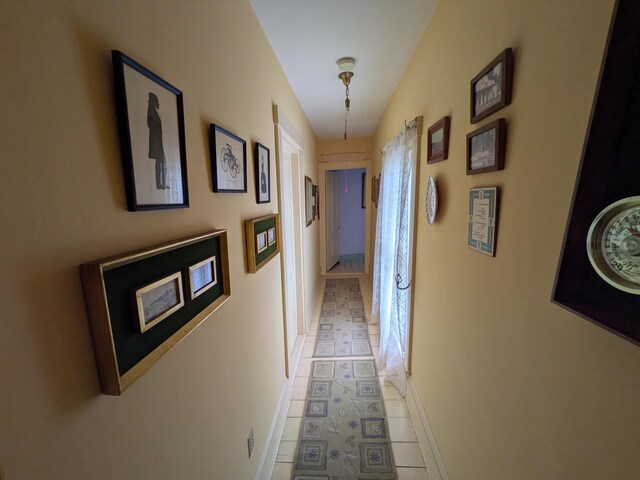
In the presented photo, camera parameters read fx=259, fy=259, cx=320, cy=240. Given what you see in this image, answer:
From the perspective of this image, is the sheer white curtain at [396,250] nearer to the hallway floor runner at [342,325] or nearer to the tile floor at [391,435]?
the tile floor at [391,435]

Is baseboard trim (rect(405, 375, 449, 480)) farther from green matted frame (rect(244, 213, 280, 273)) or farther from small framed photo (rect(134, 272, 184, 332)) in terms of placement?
small framed photo (rect(134, 272, 184, 332))

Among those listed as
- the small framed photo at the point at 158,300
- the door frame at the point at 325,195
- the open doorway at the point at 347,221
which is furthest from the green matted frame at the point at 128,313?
the open doorway at the point at 347,221

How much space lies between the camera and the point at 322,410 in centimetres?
187

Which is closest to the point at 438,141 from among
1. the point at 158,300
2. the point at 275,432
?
the point at 158,300

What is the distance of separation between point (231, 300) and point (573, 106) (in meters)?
1.16

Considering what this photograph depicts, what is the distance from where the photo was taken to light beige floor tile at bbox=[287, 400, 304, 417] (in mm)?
1849

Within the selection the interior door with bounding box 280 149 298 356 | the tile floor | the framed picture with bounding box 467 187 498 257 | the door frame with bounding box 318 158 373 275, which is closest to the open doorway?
the door frame with bounding box 318 158 373 275

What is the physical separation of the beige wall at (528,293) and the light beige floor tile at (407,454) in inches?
10.6

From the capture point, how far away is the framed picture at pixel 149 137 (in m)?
0.51

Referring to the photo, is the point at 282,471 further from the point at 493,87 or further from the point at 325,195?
the point at 325,195

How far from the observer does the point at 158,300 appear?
587mm

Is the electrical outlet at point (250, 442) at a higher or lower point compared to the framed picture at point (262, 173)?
lower

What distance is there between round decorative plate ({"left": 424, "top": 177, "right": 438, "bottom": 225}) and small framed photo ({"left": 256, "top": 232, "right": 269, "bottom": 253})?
0.91 metres

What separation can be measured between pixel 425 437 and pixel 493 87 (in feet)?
5.95
